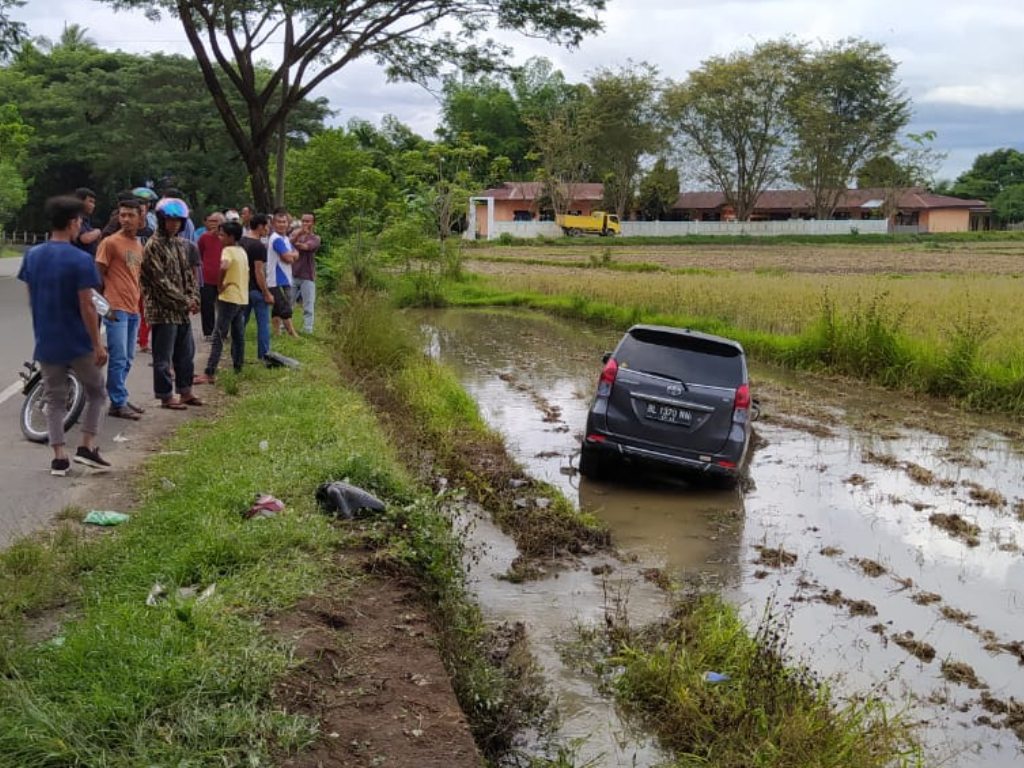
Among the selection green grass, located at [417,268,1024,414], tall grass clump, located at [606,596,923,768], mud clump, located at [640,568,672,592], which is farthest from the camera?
green grass, located at [417,268,1024,414]

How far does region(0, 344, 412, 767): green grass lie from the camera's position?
329 cm

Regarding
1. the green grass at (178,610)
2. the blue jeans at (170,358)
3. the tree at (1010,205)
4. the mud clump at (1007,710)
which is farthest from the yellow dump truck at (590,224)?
the mud clump at (1007,710)

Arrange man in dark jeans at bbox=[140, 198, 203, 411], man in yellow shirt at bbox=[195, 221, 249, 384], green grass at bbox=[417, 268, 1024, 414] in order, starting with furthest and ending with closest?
green grass at bbox=[417, 268, 1024, 414]
man in yellow shirt at bbox=[195, 221, 249, 384]
man in dark jeans at bbox=[140, 198, 203, 411]

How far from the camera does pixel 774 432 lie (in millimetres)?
12836

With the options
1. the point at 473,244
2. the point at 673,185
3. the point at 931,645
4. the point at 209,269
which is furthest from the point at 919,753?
the point at 673,185

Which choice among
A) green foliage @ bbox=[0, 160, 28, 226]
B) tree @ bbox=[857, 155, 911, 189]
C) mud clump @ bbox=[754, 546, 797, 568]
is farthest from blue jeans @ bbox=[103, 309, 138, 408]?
tree @ bbox=[857, 155, 911, 189]

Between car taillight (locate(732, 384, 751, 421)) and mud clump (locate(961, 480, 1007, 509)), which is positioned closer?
car taillight (locate(732, 384, 751, 421))

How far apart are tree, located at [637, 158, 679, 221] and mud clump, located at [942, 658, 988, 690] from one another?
66.2 metres

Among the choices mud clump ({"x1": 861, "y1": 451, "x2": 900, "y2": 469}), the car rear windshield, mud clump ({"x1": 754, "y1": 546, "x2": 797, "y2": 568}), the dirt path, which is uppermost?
the car rear windshield

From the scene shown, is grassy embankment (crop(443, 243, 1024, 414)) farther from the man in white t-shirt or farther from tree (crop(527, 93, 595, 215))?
tree (crop(527, 93, 595, 215))

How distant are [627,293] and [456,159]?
10535 mm

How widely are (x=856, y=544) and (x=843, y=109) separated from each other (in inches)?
2432

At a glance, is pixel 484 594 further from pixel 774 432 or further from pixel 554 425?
pixel 774 432

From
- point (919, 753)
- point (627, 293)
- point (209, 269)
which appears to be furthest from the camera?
point (627, 293)
